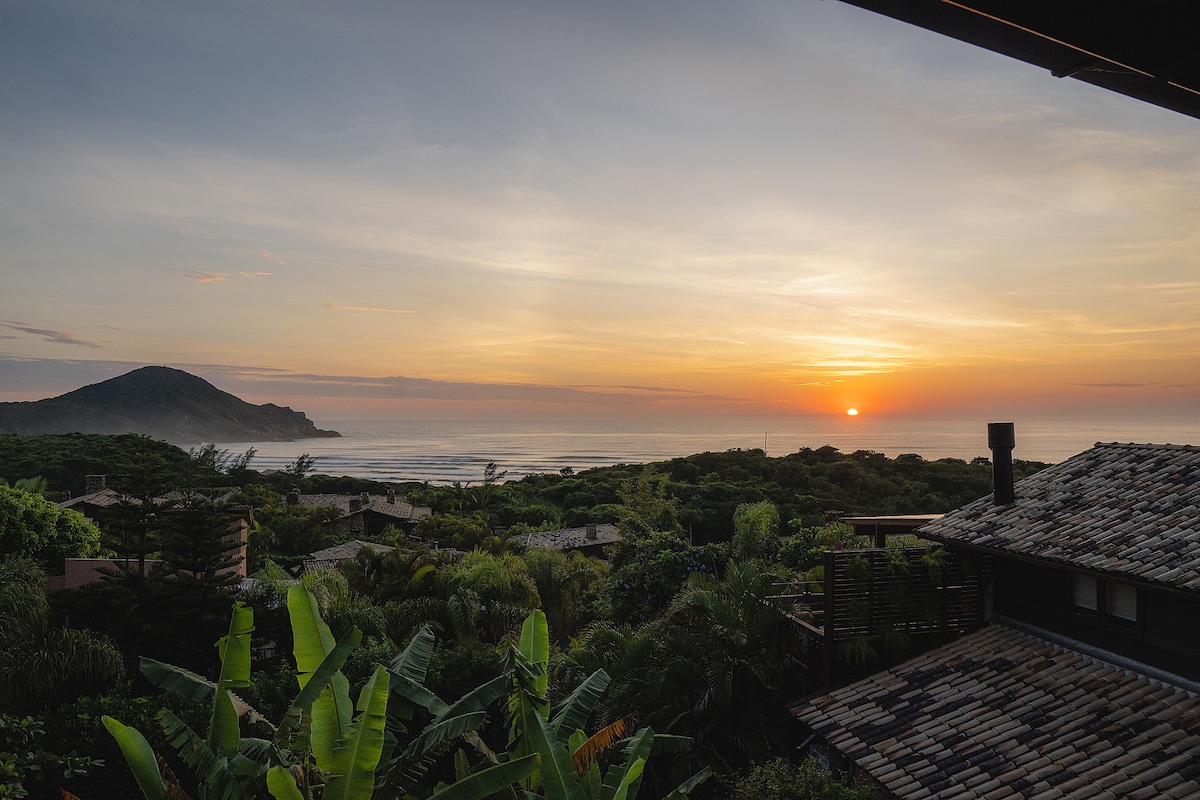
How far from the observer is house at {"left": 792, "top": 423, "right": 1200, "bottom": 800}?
8.06 metres

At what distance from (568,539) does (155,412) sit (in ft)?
366

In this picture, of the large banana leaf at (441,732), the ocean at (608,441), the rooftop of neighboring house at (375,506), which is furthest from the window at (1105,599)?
the ocean at (608,441)

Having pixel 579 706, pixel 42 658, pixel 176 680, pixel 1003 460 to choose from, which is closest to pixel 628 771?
pixel 579 706

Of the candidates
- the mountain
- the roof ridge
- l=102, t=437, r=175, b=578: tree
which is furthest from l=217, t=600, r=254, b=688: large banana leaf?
the mountain

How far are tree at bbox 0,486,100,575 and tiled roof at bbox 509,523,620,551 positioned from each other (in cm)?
2091

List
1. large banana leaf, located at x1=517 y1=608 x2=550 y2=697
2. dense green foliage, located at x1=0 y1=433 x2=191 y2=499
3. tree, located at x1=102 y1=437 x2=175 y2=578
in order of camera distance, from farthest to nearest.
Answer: dense green foliage, located at x1=0 y1=433 x2=191 y2=499
tree, located at x1=102 y1=437 x2=175 y2=578
large banana leaf, located at x1=517 y1=608 x2=550 y2=697

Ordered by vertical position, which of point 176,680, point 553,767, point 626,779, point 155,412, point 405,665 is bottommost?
point 626,779

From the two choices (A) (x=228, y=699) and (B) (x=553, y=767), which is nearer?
(B) (x=553, y=767)

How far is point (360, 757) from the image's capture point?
6.34m

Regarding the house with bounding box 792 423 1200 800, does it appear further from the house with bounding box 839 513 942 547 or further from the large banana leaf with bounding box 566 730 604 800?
the large banana leaf with bounding box 566 730 604 800

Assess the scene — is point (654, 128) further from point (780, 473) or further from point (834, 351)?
point (780, 473)

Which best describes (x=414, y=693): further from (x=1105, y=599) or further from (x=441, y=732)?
(x=1105, y=599)

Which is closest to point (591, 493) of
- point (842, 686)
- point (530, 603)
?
point (530, 603)

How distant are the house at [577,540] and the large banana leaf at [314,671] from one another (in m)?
31.9
